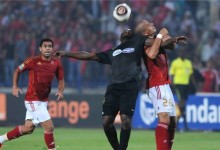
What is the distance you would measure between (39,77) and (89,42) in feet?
34.5

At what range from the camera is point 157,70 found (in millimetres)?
11875

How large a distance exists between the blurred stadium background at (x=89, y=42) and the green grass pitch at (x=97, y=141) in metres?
1.28

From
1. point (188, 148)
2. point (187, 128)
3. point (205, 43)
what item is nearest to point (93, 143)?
point (188, 148)

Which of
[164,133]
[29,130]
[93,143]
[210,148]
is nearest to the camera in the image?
[164,133]

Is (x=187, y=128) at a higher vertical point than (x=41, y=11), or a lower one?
lower

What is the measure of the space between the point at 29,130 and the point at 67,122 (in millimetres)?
9254

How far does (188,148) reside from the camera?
1503cm

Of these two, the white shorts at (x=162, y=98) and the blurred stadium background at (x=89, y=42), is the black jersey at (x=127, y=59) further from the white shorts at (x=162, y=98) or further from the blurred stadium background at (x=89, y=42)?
the blurred stadium background at (x=89, y=42)

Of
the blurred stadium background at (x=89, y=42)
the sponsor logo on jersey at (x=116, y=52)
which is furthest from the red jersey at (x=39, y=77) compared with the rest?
the blurred stadium background at (x=89, y=42)

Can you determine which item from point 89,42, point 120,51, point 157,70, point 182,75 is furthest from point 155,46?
point 89,42

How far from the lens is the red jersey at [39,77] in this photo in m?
13.5

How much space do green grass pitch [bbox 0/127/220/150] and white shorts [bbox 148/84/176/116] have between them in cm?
325

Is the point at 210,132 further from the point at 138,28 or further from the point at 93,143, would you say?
the point at 138,28

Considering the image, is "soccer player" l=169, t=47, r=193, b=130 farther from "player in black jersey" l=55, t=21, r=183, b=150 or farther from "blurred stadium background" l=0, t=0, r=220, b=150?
"player in black jersey" l=55, t=21, r=183, b=150
